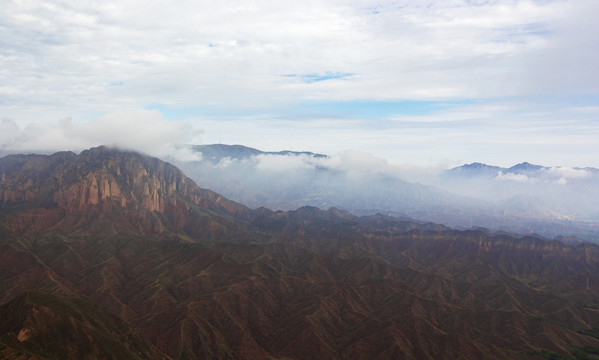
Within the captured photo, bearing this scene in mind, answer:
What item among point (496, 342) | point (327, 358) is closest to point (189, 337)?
point (327, 358)

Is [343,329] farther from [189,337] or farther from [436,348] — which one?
[189,337]

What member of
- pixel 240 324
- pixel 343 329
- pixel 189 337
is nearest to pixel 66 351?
pixel 189 337

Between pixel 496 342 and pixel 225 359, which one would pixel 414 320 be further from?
pixel 225 359

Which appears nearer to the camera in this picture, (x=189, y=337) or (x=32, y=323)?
Answer: (x=32, y=323)

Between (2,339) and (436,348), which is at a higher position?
(2,339)

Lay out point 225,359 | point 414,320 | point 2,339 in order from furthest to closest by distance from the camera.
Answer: point 414,320
point 225,359
point 2,339

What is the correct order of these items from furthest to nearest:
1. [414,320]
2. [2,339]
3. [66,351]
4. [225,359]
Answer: [414,320] → [225,359] → [66,351] → [2,339]

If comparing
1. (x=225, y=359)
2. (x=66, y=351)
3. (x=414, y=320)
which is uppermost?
(x=66, y=351)

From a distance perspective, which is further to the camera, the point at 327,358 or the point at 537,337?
the point at 537,337

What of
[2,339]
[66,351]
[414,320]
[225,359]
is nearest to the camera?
[2,339]
